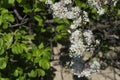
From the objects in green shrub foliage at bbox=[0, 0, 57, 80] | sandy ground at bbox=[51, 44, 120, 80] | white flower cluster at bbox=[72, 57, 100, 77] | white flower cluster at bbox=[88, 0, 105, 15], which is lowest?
sandy ground at bbox=[51, 44, 120, 80]

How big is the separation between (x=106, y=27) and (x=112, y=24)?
171 millimetres

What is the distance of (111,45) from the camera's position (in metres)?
4.36

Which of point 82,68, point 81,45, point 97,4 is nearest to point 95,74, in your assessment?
point 82,68

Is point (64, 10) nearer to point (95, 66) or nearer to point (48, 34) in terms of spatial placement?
point (95, 66)

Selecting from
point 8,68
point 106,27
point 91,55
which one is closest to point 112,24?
point 106,27

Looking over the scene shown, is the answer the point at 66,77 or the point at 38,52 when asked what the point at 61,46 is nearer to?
the point at 66,77

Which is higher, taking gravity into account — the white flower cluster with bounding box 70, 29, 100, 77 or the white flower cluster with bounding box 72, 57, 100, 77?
the white flower cluster with bounding box 70, 29, 100, 77

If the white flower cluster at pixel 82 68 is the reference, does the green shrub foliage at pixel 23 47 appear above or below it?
above

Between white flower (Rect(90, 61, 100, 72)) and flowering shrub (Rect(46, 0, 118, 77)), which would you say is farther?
white flower (Rect(90, 61, 100, 72))

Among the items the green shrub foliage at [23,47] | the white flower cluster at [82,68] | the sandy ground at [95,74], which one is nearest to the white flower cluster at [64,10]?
the green shrub foliage at [23,47]

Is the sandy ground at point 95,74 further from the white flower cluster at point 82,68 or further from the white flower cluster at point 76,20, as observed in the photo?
the white flower cluster at point 76,20

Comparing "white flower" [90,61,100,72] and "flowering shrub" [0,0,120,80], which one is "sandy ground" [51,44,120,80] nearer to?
"flowering shrub" [0,0,120,80]

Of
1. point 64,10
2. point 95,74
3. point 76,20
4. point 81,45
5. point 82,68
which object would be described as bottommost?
point 95,74

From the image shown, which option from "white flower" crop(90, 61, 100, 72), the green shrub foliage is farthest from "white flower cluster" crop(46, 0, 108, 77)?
the green shrub foliage
